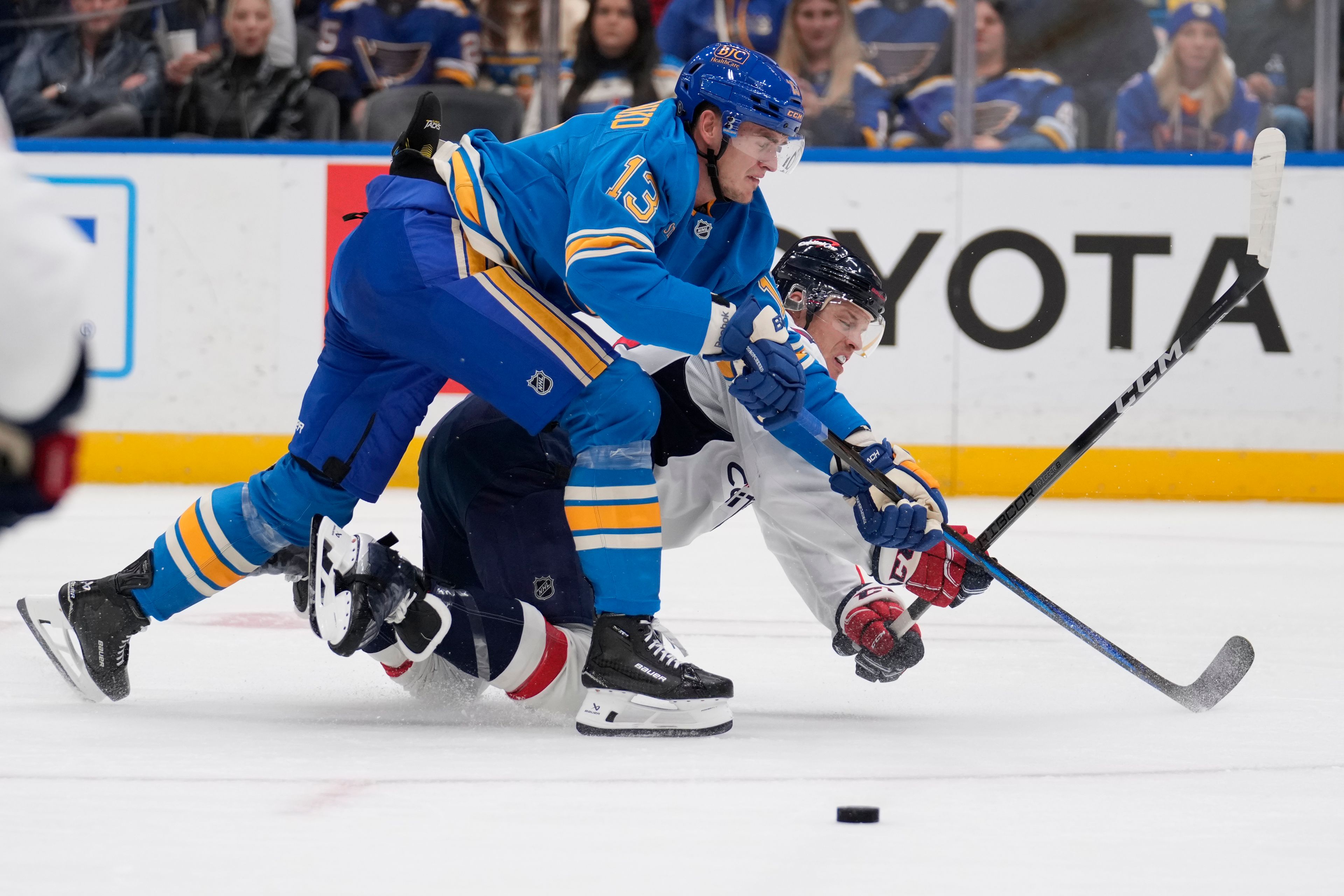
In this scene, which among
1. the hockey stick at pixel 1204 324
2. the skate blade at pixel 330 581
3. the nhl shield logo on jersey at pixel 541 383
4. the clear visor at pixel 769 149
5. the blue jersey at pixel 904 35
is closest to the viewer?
the skate blade at pixel 330 581

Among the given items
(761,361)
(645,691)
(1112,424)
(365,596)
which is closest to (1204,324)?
(1112,424)

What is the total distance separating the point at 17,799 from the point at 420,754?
43 cm

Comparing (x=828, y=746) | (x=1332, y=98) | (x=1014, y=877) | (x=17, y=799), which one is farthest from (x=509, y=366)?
(x=1332, y=98)

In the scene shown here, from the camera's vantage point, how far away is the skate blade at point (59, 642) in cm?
218

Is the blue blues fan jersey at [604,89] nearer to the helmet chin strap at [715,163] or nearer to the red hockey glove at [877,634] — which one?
the helmet chin strap at [715,163]

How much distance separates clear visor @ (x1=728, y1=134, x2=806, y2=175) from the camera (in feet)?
7.01

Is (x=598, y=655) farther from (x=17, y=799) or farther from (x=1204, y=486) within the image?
(x=1204, y=486)

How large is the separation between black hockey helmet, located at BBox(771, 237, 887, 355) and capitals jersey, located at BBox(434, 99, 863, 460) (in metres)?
0.10

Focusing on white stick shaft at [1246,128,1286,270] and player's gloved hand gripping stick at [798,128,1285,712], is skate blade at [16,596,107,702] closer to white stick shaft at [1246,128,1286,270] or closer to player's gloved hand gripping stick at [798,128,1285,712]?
player's gloved hand gripping stick at [798,128,1285,712]

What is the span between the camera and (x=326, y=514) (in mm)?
2242

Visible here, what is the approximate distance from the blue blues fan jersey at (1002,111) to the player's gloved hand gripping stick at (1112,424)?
9.06 ft

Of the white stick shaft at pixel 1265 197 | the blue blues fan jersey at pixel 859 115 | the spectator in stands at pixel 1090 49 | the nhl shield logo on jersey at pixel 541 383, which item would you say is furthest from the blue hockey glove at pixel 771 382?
the spectator in stands at pixel 1090 49

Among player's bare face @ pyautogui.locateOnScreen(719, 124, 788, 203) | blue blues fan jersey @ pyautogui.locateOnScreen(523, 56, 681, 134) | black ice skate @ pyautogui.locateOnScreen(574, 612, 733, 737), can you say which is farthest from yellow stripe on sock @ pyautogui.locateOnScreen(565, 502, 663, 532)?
blue blues fan jersey @ pyautogui.locateOnScreen(523, 56, 681, 134)

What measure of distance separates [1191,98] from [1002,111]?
60 cm
